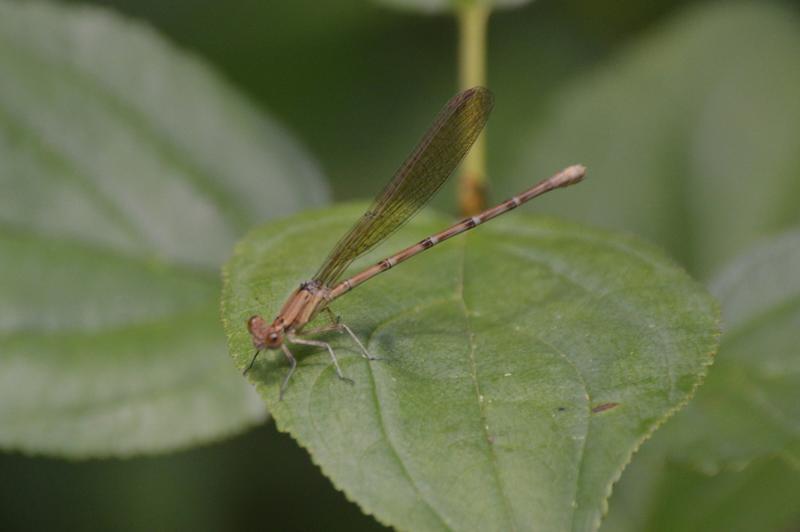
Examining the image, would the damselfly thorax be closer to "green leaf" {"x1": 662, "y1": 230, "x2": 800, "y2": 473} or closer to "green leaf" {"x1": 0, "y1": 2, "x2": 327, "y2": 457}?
"green leaf" {"x1": 0, "y1": 2, "x2": 327, "y2": 457}

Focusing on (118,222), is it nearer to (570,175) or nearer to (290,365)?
(290,365)

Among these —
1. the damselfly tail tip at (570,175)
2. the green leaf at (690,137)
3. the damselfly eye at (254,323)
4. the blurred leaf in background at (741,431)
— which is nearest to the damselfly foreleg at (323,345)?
the damselfly eye at (254,323)

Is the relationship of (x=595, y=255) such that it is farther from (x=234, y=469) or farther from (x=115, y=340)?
(x=234, y=469)

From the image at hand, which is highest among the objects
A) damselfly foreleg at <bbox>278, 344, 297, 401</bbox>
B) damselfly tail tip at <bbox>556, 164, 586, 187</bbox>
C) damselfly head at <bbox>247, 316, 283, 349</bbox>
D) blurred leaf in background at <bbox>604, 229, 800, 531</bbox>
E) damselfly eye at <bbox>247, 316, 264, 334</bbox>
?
damselfly tail tip at <bbox>556, 164, 586, 187</bbox>

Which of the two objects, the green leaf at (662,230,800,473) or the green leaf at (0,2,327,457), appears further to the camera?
the green leaf at (0,2,327,457)

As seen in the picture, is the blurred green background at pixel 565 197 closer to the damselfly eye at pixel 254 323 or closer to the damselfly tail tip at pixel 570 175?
the damselfly tail tip at pixel 570 175

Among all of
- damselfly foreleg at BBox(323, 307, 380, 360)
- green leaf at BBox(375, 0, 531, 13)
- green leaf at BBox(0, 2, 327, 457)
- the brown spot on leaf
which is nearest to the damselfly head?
damselfly foreleg at BBox(323, 307, 380, 360)
